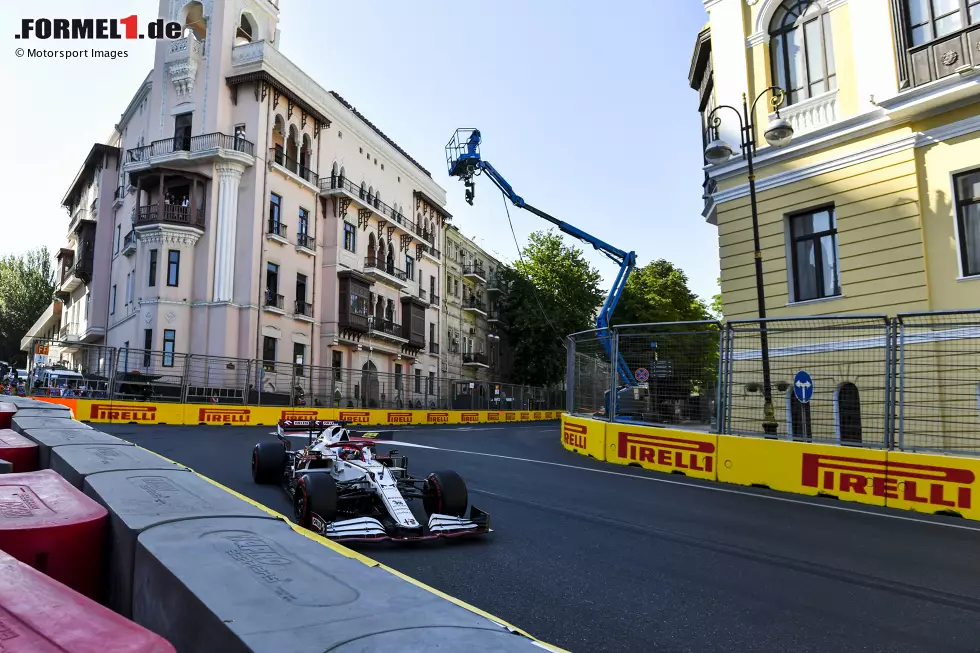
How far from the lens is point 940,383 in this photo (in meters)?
7.52

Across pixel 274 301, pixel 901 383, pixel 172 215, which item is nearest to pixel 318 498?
pixel 901 383

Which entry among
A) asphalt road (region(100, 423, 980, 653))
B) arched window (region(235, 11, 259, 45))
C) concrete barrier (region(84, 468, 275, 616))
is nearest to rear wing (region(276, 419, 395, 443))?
asphalt road (region(100, 423, 980, 653))

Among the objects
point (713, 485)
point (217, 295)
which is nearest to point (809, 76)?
point (713, 485)

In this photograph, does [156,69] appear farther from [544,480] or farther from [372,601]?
[372,601]

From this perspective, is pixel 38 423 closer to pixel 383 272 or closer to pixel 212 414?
pixel 212 414

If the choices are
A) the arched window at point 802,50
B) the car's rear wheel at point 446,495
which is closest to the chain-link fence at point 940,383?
the car's rear wheel at point 446,495

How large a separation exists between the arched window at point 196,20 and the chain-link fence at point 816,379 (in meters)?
31.2

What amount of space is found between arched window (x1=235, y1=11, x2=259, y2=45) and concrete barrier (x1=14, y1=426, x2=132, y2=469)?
32.8 metres

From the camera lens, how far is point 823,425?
8.48m

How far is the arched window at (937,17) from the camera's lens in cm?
1193

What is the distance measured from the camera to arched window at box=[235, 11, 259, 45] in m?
33.4

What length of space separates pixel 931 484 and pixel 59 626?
855cm

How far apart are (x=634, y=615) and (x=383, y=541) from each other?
7.53 ft

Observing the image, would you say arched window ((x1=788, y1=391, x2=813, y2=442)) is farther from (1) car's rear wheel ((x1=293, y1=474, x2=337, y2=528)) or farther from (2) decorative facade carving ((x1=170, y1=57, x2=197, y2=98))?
(2) decorative facade carving ((x1=170, y1=57, x2=197, y2=98))
